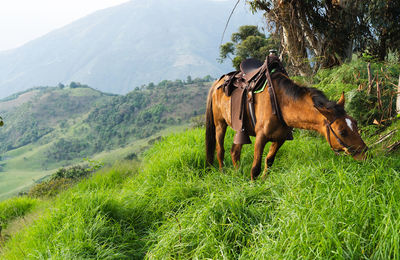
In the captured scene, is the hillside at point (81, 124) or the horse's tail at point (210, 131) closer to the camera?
the horse's tail at point (210, 131)

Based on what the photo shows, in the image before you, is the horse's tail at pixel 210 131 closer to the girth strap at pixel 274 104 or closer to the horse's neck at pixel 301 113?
the girth strap at pixel 274 104

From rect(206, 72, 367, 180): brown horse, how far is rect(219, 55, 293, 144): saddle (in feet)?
0.21

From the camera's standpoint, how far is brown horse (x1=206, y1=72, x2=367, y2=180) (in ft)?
6.97

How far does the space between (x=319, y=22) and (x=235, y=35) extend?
15.7 m

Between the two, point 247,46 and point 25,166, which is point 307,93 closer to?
point 247,46

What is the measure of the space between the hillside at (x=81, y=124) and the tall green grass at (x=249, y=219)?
62468mm

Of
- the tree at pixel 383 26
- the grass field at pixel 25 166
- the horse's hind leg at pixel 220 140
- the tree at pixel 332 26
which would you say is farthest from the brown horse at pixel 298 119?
the grass field at pixel 25 166

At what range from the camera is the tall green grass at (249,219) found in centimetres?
168

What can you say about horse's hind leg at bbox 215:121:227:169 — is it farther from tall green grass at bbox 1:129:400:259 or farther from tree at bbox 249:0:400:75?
tree at bbox 249:0:400:75

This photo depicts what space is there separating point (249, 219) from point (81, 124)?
9789 cm

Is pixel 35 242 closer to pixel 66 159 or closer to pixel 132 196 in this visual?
pixel 132 196

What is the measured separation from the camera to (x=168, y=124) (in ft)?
245

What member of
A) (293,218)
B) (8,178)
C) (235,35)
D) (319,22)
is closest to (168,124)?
(8,178)

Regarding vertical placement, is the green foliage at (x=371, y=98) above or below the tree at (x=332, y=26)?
below
